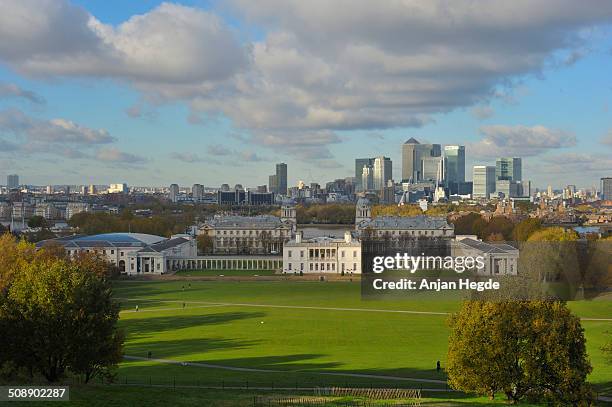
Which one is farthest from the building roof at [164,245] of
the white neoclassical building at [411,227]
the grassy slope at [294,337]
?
the white neoclassical building at [411,227]

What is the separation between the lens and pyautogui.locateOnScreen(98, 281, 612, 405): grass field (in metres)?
34.3

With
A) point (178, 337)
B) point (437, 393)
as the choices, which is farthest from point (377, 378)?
point (178, 337)

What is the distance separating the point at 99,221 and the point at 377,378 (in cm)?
10925

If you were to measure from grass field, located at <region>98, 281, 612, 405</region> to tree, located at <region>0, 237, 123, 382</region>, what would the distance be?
3.30m

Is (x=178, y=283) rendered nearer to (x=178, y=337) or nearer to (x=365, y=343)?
(x=178, y=337)

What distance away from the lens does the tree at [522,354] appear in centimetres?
2823

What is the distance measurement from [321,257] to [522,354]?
222 ft

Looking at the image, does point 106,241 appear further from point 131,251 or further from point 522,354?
point 522,354

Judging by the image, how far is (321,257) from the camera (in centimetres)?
9606

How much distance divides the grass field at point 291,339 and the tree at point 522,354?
5.12ft

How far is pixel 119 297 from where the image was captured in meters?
68.2

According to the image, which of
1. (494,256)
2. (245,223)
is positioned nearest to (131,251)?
(245,223)

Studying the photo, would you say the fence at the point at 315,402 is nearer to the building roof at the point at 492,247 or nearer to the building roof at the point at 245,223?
the building roof at the point at 492,247

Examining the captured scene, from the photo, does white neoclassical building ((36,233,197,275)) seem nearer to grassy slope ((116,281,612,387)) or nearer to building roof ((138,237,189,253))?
building roof ((138,237,189,253))
